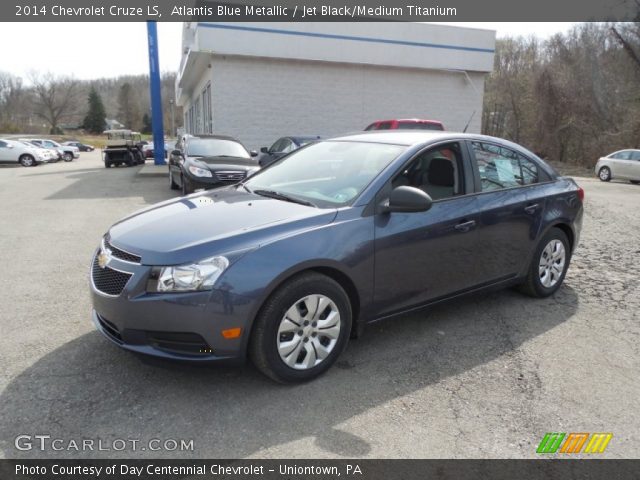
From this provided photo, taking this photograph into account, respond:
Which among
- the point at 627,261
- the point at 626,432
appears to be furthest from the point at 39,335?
the point at 627,261

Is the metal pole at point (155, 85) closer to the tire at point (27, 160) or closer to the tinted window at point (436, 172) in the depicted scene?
the tire at point (27, 160)

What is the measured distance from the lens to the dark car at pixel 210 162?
987 cm

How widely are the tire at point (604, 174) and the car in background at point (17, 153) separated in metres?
30.0

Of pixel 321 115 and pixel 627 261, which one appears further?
pixel 321 115

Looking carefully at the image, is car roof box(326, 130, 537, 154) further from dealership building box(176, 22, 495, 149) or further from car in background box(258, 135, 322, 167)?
dealership building box(176, 22, 495, 149)

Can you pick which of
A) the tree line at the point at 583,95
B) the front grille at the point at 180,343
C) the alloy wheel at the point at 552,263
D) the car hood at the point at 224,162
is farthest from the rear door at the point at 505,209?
the tree line at the point at 583,95

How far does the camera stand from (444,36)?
22297 mm

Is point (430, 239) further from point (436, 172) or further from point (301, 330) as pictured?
point (301, 330)

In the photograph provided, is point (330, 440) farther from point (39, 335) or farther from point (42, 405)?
point (39, 335)

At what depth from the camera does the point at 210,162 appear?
10406mm

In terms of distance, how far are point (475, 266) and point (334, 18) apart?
752 inches

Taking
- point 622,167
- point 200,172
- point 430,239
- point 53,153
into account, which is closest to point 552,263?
point 430,239

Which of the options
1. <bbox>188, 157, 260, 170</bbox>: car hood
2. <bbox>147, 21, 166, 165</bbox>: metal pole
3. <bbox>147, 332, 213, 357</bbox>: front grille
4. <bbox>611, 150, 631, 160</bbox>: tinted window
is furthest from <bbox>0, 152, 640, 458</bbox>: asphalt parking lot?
<bbox>147, 21, 166, 165</bbox>: metal pole

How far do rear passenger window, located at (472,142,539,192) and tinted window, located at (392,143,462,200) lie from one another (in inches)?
10.9
